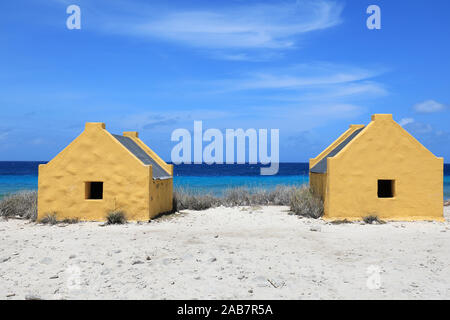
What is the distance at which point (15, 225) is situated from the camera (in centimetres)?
1224

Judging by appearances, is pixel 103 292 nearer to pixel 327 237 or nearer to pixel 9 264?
pixel 9 264

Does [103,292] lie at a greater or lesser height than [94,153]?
lesser

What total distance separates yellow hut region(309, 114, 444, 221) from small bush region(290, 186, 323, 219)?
40 centimetres

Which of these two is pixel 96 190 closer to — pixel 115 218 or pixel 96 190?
pixel 96 190

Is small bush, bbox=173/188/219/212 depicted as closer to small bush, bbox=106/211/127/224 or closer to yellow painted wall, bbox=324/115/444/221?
small bush, bbox=106/211/127/224

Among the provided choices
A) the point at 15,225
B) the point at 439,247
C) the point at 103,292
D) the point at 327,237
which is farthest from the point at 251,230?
the point at 15,225

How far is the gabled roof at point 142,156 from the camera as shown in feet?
44.3

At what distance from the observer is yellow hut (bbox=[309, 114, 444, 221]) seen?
491 inches

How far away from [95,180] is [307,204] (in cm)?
695

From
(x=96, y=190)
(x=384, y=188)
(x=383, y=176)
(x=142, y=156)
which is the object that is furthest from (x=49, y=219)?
(x=384, y=188)

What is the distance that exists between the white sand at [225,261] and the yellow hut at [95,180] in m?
0.80

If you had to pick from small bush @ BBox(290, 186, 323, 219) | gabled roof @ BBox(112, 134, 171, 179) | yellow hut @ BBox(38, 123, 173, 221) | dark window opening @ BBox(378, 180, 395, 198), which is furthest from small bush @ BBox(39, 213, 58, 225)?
dark window opening @ BBox(378, 180, 395, 198)
